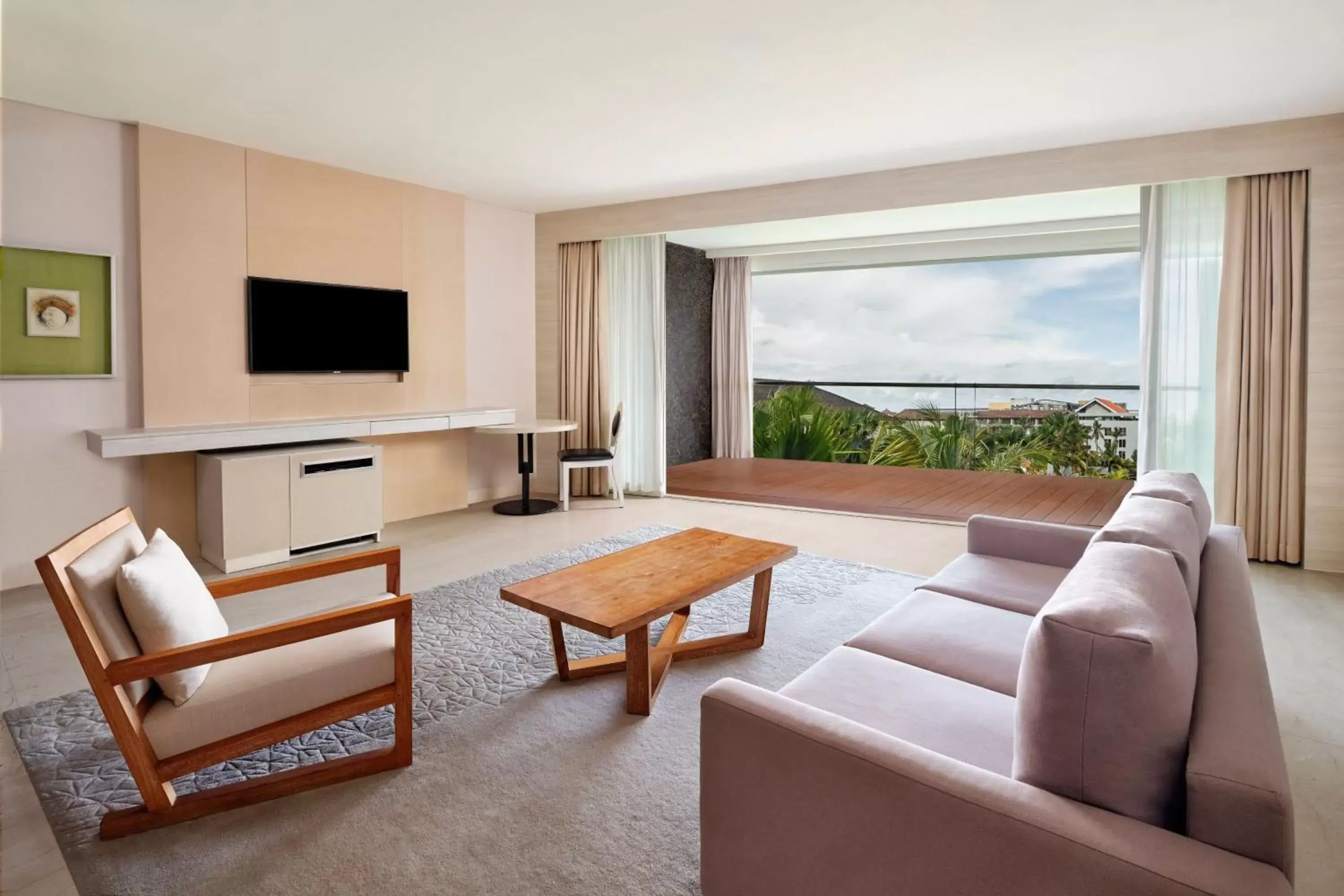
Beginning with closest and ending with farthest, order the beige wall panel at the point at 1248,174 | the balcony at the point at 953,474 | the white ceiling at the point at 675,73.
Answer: the white ceiling at the point at 675,73 < the beige wall panel at the point at 1248,174 < the balcony at the point at 953,474

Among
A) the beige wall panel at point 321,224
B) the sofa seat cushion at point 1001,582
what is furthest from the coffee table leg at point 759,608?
the beige wall panel at point 321,224

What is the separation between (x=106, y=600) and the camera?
6.35ft

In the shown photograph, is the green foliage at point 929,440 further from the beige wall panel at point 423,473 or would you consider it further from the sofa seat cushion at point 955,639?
the sofa seat cushion at point 955,639

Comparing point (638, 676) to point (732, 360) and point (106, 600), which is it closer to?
point (106, 600)

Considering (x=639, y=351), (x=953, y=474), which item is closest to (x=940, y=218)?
(x=639, y=351)

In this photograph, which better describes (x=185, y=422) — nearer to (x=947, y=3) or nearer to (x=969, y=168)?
(x=947, y=3)

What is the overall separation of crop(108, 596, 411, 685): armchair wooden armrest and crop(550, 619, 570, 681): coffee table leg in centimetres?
73

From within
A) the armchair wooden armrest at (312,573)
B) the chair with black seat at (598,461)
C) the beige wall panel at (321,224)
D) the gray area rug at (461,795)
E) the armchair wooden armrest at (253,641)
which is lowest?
the gray area rug at (461,795)

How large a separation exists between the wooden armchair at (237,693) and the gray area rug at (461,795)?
0.20 ft

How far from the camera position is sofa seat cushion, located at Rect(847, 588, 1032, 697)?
203 centimetres

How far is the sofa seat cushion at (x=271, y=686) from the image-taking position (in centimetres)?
200

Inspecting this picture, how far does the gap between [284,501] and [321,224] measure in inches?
75.2

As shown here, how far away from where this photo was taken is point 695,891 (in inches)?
69.5

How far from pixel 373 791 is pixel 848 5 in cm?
311
